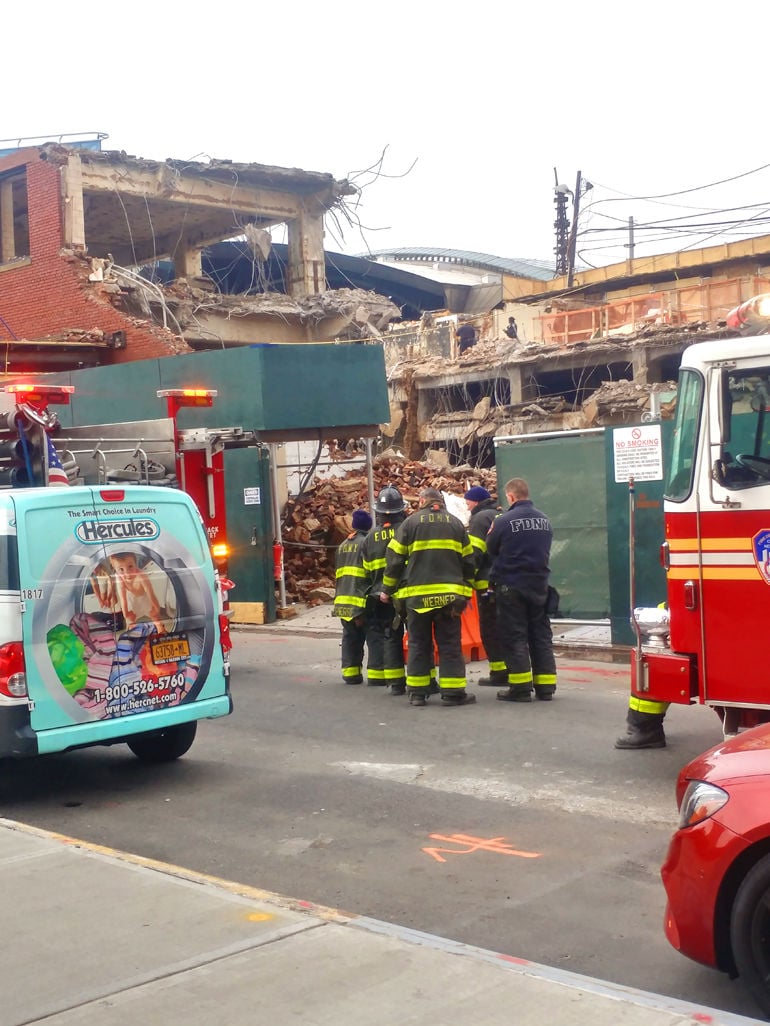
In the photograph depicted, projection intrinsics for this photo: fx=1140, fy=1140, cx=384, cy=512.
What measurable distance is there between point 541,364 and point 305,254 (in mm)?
9226

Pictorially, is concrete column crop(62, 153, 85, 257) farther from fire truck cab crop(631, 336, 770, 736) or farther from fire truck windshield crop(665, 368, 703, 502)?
fire truck cab crop(631, 336, 770, 736)

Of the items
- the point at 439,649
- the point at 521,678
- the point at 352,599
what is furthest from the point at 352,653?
the point at 521,678

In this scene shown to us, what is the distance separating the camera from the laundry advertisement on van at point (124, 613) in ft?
23.5

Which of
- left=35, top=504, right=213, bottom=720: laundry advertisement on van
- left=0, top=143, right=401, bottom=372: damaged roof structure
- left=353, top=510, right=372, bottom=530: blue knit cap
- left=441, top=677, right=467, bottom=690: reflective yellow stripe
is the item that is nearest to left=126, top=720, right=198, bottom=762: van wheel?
left=35, top=504, right=213, bottom=720: laundry advertisement on van

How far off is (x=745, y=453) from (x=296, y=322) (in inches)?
782

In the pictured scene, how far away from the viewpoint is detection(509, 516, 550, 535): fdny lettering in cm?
1015

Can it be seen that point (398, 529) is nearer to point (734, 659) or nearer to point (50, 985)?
point (734, 659)

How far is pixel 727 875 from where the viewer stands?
13.1 feet

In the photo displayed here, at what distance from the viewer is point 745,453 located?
6.75m

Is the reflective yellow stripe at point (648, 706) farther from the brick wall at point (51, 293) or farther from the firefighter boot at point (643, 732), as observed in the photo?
the brick wall at point (51, 293)

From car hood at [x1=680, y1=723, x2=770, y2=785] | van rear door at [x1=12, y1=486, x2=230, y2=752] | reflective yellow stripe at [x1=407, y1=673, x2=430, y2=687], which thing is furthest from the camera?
reflective yellow stripe at [x1=407, y1=673, x2=430, y2=687]

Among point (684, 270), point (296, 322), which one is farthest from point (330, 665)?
point (684, 270)

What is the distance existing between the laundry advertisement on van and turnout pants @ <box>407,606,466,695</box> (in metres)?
2.77

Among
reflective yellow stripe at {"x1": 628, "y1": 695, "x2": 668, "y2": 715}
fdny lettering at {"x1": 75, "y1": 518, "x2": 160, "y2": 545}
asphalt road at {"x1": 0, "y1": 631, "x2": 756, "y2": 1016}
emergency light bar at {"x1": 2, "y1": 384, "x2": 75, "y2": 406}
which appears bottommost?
asphalt road at {"x1": 0, "y1": 631, "x2": 756, "y2": 1016}
